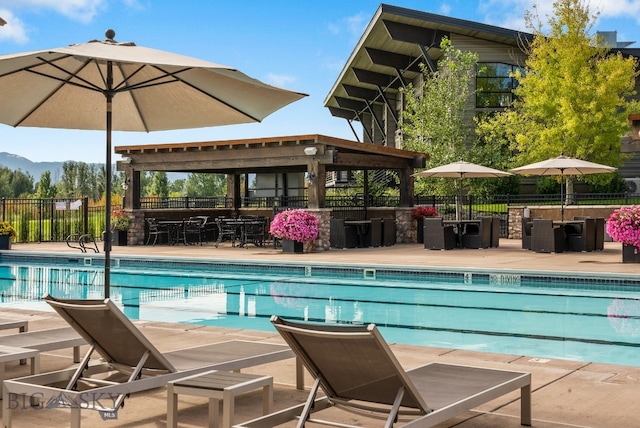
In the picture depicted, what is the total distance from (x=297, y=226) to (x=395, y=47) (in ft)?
56.3

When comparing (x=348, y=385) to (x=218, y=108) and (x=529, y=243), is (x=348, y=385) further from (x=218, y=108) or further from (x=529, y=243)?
(x=529, y=243)

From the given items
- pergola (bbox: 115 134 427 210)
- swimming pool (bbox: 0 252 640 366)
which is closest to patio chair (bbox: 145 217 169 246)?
pergola (bbox: 115 134 427 210)

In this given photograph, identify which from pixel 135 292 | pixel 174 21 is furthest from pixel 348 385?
pixel 174 21

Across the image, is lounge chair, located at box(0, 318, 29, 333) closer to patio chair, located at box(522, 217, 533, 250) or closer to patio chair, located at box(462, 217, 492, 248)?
patio chair, located at box(522, 217, 533, 250)

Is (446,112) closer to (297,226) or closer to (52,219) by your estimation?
(297,226)

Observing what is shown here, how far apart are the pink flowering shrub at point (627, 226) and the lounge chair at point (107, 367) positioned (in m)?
11.9

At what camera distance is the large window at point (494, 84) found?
102 ft

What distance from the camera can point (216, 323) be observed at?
955 cm

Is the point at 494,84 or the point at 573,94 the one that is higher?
the point at 494,84

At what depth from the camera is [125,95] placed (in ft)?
23.9

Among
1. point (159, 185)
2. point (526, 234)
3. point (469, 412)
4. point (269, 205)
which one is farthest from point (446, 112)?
point (159, 185)

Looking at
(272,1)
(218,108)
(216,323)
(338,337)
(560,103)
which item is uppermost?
(272,1)

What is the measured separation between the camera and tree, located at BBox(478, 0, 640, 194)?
24.8 meters

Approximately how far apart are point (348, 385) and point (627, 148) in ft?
36.6
